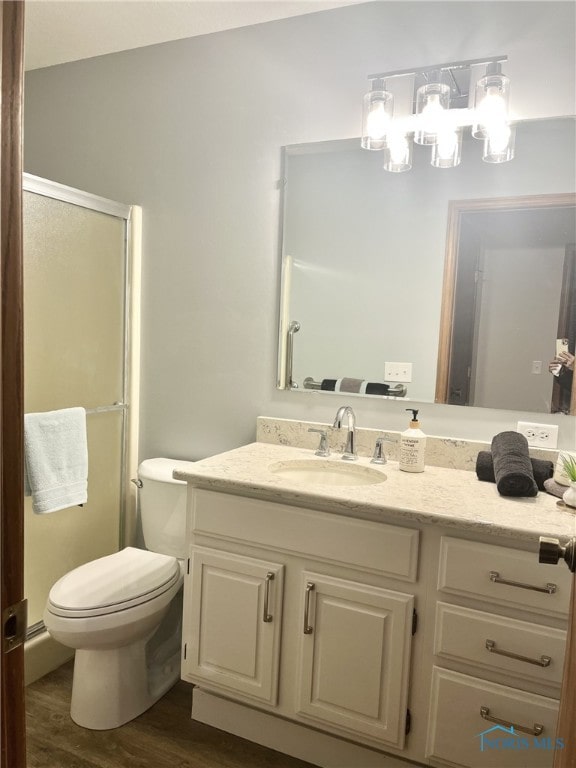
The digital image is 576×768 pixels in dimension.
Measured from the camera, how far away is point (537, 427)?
177cm

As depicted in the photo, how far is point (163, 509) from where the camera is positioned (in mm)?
2129

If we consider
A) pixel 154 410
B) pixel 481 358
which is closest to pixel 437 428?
pixel 481 358

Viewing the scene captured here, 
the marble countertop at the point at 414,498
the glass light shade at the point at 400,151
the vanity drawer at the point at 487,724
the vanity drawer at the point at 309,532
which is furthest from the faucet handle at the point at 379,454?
the glass light shade at the point at 400,151

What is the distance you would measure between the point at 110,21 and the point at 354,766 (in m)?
2.73

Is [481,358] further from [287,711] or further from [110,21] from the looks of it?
[110,21]

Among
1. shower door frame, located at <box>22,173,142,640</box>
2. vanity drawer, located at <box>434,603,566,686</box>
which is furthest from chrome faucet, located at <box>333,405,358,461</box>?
shower door frame, located at <box>22,173,142,640</box>

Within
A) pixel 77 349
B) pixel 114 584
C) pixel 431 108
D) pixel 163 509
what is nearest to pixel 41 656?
pixel 114 584

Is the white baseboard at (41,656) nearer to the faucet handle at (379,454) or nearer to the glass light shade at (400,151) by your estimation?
the faucet handle at (379,454)

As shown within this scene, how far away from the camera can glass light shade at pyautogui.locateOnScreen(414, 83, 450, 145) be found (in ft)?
5.93

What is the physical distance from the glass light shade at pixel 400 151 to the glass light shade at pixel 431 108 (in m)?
0.05

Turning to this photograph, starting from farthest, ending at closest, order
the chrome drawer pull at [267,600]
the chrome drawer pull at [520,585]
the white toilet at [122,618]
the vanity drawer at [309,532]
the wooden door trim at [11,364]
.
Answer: the white toilet at [122,618] < the chrome drawer pull at [267,600] < the vanity drawer at [309,532] < the chrome drawer pull at [520,585] < the wooden door trim at [11,364]

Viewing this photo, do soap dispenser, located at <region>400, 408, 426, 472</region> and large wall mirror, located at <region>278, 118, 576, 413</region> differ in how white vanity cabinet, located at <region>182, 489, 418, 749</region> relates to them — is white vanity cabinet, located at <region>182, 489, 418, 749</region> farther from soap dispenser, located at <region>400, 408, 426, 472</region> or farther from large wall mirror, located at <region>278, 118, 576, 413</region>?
large wall mirror, located at <region>278, 118, 576, 413</region>

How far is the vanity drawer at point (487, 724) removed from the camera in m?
1.34

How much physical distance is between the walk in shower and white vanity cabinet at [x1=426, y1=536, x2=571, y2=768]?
4.73 ft
